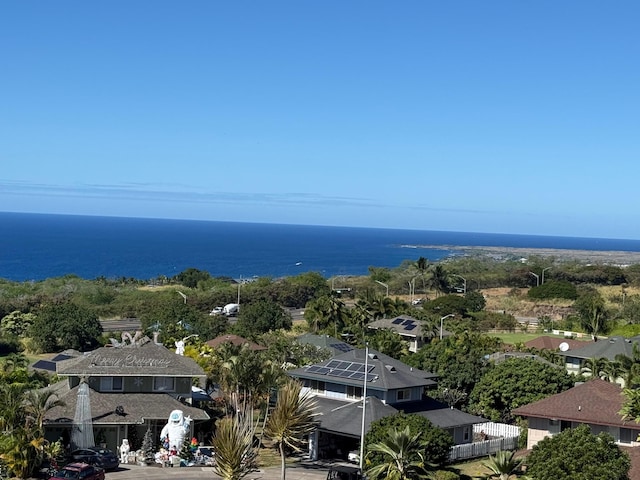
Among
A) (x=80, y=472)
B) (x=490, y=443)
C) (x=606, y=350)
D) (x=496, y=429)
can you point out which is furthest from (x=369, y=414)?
(x=606, y=350)

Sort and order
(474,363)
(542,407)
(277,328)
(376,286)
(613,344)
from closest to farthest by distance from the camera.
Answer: (542,407)
(474,363)
(613,344)
(277,328)
(376,286)

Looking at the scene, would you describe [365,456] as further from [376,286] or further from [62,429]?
[376,286]

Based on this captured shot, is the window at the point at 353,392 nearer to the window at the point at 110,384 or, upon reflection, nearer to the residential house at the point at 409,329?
the window at the point at 110,384

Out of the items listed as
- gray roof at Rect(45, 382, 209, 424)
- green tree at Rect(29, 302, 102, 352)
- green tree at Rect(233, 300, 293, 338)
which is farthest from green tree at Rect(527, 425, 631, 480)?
green tree at Rect(29, 302, 102, 352)

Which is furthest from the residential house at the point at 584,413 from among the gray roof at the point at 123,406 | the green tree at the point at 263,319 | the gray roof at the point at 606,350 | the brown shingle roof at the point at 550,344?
the green tree at the point at 263,319

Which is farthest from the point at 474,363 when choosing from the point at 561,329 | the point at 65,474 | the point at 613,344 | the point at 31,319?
the point at 31,319

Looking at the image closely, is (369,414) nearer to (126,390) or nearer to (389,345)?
(126,390)
